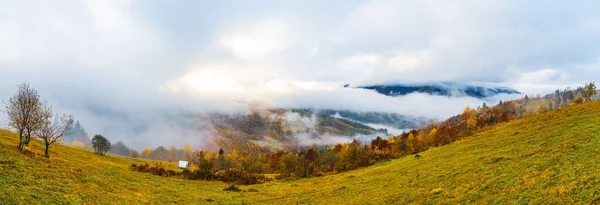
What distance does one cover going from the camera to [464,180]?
3597 centimetres

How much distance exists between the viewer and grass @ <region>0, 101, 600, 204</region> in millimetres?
Result: 25672

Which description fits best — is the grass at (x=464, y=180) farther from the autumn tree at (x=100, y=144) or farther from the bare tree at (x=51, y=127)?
the autumn tree at (x=100, y=144)

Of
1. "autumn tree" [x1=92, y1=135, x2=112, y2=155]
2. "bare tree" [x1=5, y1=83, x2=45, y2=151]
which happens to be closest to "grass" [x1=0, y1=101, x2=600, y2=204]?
"bare tree" [x1=5, y1=83, x2=45, y2=151]

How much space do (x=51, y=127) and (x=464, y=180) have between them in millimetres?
63260

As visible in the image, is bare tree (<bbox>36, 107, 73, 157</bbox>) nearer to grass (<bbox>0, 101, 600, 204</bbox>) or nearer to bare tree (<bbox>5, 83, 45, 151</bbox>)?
bare tree (<bbox>5, 83, 45, 151</bbox>)

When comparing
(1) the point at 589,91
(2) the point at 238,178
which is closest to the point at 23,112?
(2) the point at 238,178

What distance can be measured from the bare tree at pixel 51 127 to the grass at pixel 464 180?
59.7 ft

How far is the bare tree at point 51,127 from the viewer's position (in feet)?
194

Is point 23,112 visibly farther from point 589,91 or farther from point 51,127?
point 589,91

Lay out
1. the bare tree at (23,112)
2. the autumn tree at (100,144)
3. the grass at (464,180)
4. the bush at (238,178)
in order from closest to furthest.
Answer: the grass at (464,180) < the bare tree at (23,112) < the bush at (238,178) < the autumn tree at (100,144)

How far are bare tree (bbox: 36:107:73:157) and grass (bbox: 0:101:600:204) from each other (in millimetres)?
18203

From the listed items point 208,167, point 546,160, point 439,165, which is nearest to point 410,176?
point 439,165

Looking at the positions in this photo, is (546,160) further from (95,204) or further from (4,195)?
(4,195)

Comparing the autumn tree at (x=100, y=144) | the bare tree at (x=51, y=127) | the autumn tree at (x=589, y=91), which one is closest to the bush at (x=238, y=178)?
the bare tree at (x=51, y=127)
